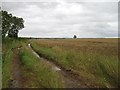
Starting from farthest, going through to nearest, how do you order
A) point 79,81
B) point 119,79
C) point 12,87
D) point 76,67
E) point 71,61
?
point 71,61 → point 76,67 → point 79,81 → point 12,87 → point 119,79

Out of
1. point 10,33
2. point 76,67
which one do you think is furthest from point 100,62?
point 10,33

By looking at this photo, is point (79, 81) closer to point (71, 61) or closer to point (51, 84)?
point (51, 84)

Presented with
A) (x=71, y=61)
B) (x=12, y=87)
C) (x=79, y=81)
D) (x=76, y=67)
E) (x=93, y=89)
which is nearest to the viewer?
(x=93, y=89)

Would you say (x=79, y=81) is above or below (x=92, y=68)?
below

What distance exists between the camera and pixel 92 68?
1112cm

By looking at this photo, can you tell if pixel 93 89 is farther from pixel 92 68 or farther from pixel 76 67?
pixel 76 67

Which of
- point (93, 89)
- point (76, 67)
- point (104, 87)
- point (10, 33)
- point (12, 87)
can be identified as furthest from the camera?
point (10, 33)

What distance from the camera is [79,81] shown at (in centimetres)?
1370

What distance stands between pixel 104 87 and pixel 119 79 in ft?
3.27

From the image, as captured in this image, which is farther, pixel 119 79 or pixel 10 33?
pixel 10 33

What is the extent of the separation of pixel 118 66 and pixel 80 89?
286 centimetres

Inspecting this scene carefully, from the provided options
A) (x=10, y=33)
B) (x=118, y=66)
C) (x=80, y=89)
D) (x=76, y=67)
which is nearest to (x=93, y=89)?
(x=80, y=89)

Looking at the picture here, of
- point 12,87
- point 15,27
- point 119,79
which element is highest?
point 15,27

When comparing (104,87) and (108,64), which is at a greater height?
(108,64)
